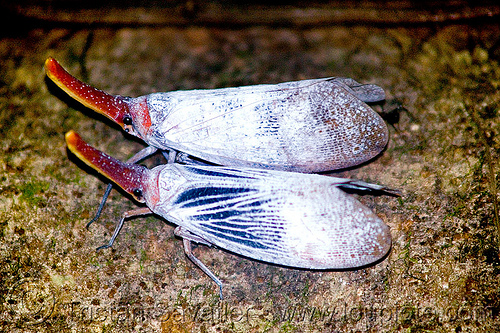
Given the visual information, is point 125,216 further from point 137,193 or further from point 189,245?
point 189,245

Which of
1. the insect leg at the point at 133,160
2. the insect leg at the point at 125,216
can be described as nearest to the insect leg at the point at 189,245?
the insect leg at the point at 125,216

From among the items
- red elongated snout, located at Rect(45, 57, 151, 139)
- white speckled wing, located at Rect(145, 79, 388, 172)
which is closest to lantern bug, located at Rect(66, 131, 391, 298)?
white speckled wing, located at Rect(145, 79, 388, 172)

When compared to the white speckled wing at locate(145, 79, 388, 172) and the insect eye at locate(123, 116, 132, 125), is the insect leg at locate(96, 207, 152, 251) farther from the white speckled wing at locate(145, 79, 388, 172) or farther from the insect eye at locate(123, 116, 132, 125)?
the insect eye at locate(123, 116, 132, 125)

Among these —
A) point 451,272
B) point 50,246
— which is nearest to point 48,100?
point 50,246

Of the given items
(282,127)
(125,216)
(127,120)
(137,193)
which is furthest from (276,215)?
(127,120)

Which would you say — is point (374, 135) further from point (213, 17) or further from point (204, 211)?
point (213, 17)
